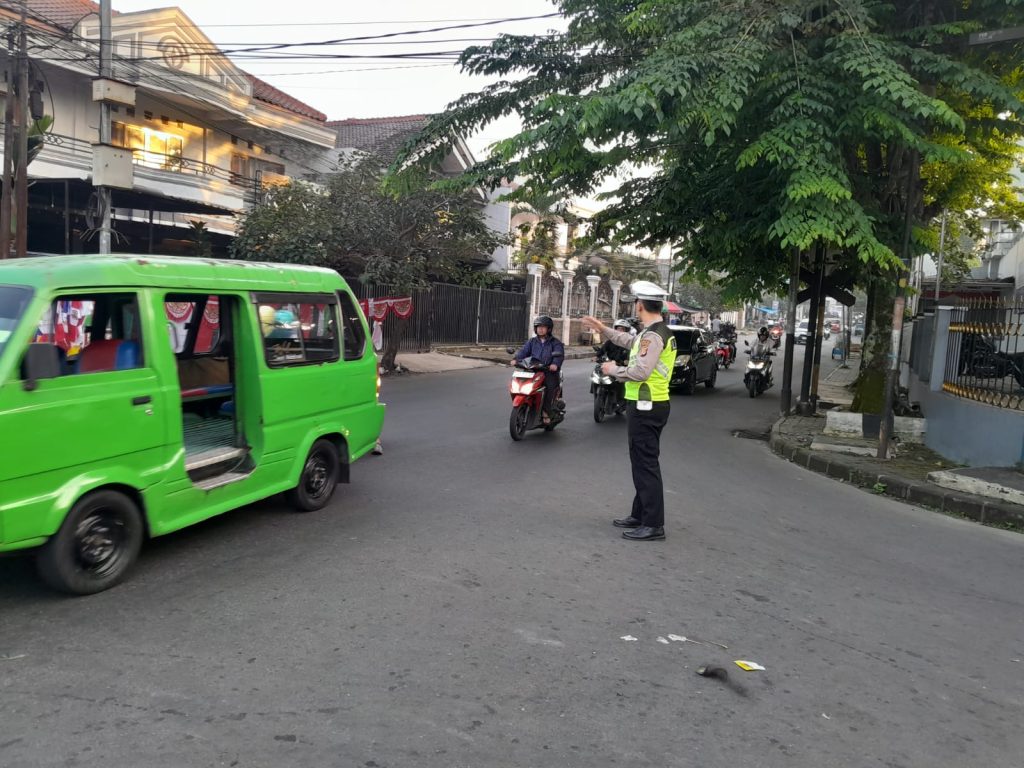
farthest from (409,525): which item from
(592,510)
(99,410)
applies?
(99,410)

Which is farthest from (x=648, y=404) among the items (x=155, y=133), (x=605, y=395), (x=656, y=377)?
(x=155, y=133)

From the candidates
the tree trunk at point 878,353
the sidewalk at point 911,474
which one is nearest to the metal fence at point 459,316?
the tree trunk at point 878,353

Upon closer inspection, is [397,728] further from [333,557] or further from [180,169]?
[180,169]

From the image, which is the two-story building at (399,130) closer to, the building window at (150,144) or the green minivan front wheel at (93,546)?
the building window at (150,144)

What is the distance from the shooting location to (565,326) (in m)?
33.6

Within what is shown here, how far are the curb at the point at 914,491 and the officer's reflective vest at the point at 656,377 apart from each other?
3.71 metres

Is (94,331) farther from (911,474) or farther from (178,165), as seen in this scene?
(178,165)

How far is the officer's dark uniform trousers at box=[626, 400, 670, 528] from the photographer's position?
5.70 metres

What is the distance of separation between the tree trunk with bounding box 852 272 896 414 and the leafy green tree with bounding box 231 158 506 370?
341 inches

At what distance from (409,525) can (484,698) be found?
2592 millimetres

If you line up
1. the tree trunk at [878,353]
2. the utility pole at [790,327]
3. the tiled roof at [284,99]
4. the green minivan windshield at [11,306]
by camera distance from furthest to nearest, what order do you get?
the tiled roof at [284,99], the utility pole at [790,327], the tree trunk at [878,353], the green minivan windshield at [11,306]

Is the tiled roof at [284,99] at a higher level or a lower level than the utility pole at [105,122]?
higher

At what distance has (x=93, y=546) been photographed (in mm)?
4199

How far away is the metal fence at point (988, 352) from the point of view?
A: 853 centimetres
